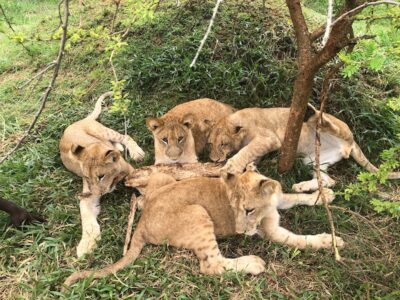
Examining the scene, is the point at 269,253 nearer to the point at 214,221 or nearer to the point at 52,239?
the point at 214,221

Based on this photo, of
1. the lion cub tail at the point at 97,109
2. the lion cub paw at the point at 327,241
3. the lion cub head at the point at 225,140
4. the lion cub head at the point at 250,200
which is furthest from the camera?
the lion cub tail at the point at 97,109

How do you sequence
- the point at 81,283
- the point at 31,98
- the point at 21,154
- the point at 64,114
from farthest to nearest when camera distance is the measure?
1. the point at 31,98
2. the point at 64,114
3. the point at 21,154
4. the point at 81,283

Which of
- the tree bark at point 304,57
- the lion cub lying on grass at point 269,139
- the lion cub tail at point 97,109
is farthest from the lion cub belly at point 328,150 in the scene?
the lion cub tail at point 97,109

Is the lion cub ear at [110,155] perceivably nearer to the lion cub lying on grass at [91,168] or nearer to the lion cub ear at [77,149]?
the lion cub lying on grass at [91,168]

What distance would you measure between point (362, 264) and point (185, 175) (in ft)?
6.73

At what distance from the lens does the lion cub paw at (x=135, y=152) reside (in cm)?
576

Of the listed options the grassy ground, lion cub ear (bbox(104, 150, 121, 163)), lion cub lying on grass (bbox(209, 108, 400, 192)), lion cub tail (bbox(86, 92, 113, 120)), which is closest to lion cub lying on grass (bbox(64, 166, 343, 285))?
the grassy ground

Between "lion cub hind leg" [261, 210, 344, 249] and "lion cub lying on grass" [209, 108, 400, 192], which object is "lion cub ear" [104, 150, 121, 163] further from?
"lion cub hind leg" [261, 210, 344, 249]

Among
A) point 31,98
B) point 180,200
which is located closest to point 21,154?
point 31,98

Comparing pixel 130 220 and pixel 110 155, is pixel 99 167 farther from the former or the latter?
pixel 130 220

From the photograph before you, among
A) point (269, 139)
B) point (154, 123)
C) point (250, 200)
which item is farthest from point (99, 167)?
point (269, 139)

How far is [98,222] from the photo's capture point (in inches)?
189

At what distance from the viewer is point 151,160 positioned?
5734 mm

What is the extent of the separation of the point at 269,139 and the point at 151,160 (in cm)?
147
